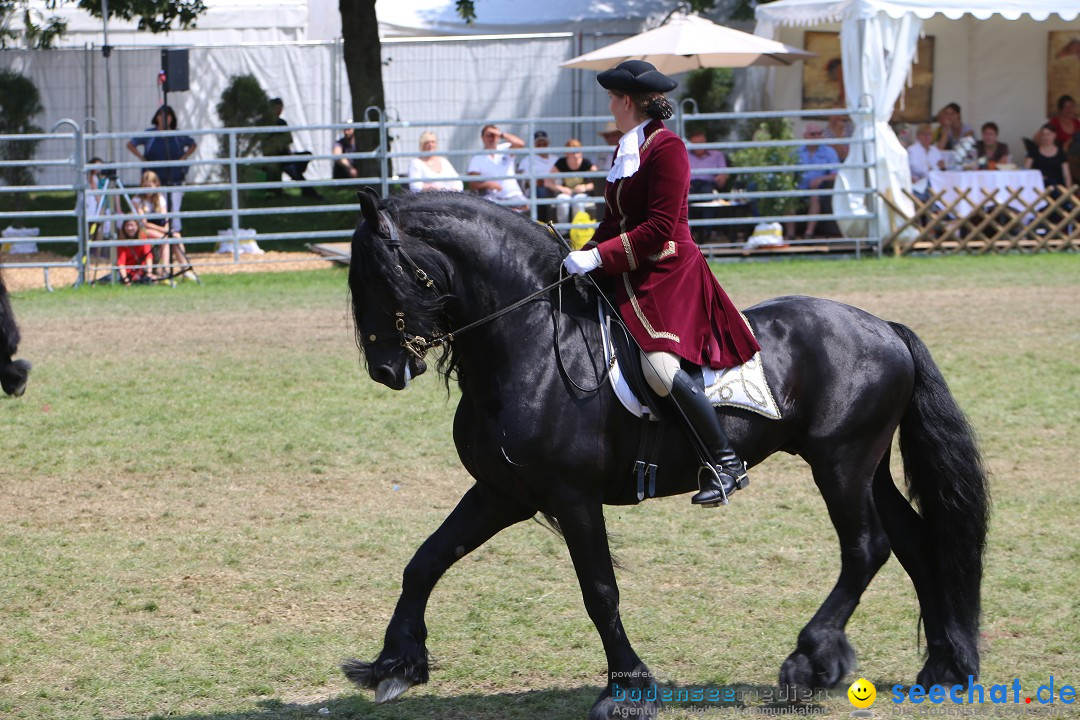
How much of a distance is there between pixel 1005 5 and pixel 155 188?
11.1 metres

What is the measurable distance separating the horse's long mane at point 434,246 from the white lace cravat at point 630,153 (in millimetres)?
361

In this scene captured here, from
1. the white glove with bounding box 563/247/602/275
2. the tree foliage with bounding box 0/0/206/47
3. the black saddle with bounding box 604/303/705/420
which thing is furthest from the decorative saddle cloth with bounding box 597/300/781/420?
the tree foliage with bounding box 0/0/206/47

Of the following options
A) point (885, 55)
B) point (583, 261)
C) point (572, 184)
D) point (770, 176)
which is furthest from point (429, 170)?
point (583, 261)

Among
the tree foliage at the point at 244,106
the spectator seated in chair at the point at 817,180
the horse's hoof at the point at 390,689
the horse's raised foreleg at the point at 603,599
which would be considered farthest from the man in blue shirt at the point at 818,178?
the horse's hoof at the point at 390,689

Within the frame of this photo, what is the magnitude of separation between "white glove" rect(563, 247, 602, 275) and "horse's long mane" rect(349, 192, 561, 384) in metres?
0.16

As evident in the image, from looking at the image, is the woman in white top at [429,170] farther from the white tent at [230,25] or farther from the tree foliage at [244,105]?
the white tent at [230,25]

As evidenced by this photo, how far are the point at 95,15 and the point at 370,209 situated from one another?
742 inches

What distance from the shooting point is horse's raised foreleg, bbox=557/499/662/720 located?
171 inches

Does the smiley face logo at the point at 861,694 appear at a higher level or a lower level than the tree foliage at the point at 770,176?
lower

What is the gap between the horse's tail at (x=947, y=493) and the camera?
477cm

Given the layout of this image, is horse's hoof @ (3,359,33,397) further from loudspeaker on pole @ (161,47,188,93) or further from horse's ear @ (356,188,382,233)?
loudspeaker on pole @ (161,47,188,93)

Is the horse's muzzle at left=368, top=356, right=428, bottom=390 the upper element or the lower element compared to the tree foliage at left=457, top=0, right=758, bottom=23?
lower

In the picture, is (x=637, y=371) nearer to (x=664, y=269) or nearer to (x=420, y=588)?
(x=664, y=269)

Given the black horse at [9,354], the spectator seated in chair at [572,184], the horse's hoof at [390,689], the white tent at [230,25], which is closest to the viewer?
the horse's hoof at [390,689]
